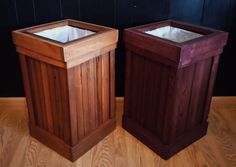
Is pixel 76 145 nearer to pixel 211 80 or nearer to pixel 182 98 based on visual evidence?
pixel 182 98

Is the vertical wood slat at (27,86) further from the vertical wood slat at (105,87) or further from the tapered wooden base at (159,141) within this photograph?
the tapered wooden base at (159,141)

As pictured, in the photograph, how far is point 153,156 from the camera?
5.32 feet

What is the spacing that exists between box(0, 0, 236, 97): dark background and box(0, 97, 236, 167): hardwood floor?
518mm

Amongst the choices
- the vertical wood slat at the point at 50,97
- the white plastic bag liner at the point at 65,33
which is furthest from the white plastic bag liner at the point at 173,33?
the vertical wood slat at the point at 50,97

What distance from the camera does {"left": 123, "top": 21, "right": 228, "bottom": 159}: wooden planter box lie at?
1.38 m

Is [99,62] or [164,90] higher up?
[99,62]

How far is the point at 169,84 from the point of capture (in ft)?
4.66

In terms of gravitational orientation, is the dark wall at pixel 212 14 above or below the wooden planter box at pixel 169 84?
above

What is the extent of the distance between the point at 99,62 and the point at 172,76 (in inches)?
16.0

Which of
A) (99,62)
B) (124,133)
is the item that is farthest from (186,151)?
(99,62)

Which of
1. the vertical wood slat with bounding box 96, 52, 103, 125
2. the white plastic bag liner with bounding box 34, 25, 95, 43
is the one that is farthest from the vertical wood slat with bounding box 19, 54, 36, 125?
the vertical wood slat with bounding box 96, 52, 103, 125

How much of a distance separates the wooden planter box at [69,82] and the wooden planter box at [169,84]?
15 cm

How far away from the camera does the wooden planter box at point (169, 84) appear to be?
1.38 meters

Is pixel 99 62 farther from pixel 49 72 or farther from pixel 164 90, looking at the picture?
pixel 164 90
